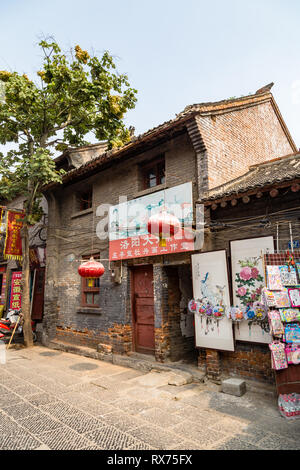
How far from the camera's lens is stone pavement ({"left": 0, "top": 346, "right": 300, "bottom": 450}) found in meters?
4.07

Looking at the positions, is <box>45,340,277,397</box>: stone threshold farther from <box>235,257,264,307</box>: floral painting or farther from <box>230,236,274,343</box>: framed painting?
<box>235,257,264,307</box>: floral painting

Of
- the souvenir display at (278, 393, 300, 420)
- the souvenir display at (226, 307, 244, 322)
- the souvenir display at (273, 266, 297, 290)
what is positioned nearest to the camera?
the souvenir display at (278, 393, 300, 420)

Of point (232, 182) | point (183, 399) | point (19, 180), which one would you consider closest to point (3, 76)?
point (19, 180)

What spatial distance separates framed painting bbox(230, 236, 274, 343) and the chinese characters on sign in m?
1.17

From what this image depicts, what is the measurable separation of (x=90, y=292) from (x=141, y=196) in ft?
12.9

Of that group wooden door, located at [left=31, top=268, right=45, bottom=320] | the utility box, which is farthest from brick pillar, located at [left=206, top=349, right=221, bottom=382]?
wooden door, located at [left=31, top=268, right=45, bottom=320]

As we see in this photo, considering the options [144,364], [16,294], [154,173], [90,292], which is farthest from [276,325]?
[16,294]

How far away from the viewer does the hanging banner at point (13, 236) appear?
39.5ft

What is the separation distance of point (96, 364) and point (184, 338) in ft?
8.83

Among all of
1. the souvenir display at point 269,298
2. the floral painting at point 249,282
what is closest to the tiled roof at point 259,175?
the floral painting at point 249,282

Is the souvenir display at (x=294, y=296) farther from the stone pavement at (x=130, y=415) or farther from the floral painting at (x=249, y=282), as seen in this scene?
the stone pavement at (x=130, y=415)

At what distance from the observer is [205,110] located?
7523 millimetres

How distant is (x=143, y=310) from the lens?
866 cm

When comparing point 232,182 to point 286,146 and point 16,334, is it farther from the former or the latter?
point 16,334
